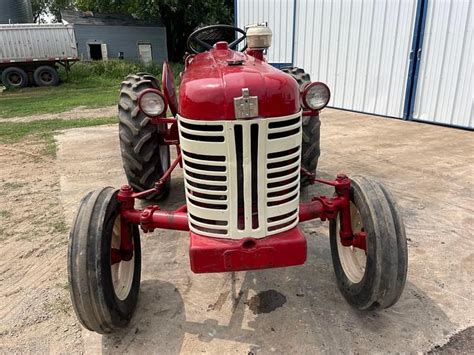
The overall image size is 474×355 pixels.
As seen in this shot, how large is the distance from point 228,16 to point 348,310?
68.8 ft

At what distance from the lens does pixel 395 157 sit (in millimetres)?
5844

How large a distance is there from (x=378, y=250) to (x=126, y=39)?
29305 millimetres

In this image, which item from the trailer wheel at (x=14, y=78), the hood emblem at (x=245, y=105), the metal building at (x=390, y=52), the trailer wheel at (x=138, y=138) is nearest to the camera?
the hood emblem at (x=245, y=105)

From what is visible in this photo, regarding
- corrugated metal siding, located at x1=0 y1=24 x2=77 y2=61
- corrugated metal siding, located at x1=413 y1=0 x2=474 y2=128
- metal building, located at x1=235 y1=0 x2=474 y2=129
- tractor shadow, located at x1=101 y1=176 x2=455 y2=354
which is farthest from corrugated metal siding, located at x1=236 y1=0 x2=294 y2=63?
corrugated metal siding, located at x1=0 y1=24 x2=77 y2=61

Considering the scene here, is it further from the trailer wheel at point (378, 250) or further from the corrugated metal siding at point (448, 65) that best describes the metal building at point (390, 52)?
the trailer wheel at point (378, 250)

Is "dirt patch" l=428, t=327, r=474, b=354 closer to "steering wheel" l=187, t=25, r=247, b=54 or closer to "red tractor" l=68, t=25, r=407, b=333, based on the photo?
"red tractor" l=68, t=25, r=407, b=333

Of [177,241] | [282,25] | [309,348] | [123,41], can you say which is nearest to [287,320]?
[309,348]

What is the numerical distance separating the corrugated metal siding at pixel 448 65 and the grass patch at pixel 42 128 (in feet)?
20.7

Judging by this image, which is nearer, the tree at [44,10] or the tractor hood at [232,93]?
the tractor hood at [232,93]

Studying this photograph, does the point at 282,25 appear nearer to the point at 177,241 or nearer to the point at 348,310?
the point at 177,241

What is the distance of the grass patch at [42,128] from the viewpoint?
297 inches

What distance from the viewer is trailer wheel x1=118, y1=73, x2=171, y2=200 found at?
3.75 meters

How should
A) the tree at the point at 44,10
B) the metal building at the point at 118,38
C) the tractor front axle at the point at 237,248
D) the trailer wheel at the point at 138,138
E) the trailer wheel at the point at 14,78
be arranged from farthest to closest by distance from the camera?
the tree at the point at 44,10, the metal building at the point at 118,38, the trailer wheel at the point at 14,78, the trailer wheel at the point at 138,138, the tractor front axle at the point at 237,248

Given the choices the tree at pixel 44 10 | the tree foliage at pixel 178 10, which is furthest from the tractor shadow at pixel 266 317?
the tree at pixel 44 10
